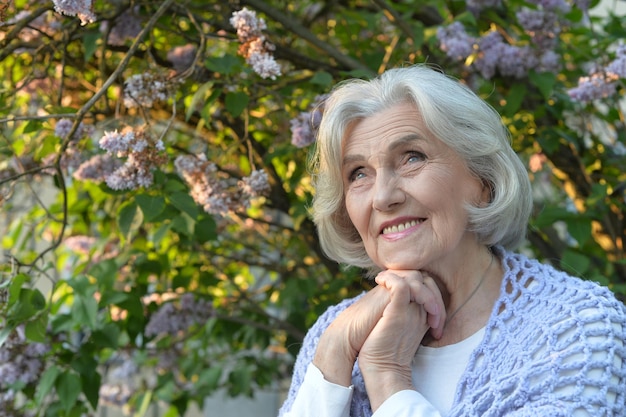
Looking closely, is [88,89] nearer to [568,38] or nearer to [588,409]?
[568,38]

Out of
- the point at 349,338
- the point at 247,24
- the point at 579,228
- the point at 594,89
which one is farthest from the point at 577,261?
the point at 247,24

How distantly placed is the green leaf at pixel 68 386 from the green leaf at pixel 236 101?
0.98 metres

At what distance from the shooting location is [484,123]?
2.13 meters

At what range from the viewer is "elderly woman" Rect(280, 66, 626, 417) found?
76.2 inches

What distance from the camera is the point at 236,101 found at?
287 centimetres

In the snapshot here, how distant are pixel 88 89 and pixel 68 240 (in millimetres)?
607

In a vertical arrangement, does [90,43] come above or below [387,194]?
above

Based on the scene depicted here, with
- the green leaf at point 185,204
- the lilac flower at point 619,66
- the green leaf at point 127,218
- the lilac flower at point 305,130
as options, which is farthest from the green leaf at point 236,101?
the lilac flower at point 619,66

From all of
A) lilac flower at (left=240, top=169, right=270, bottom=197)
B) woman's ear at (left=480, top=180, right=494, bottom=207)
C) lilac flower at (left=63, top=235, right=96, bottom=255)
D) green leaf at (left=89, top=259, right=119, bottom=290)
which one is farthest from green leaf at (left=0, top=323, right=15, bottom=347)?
woman's ear at (left=480, top=180, right=494, bottom=207)

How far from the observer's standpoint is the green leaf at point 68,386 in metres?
2.90

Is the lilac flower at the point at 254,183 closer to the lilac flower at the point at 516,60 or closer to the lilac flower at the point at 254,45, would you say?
the lilac flower at the point at 254,45

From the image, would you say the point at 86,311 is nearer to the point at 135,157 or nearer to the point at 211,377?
the point at 135,157

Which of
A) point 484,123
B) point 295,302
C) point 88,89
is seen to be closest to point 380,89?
point 484,123

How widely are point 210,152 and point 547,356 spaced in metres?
1.97
